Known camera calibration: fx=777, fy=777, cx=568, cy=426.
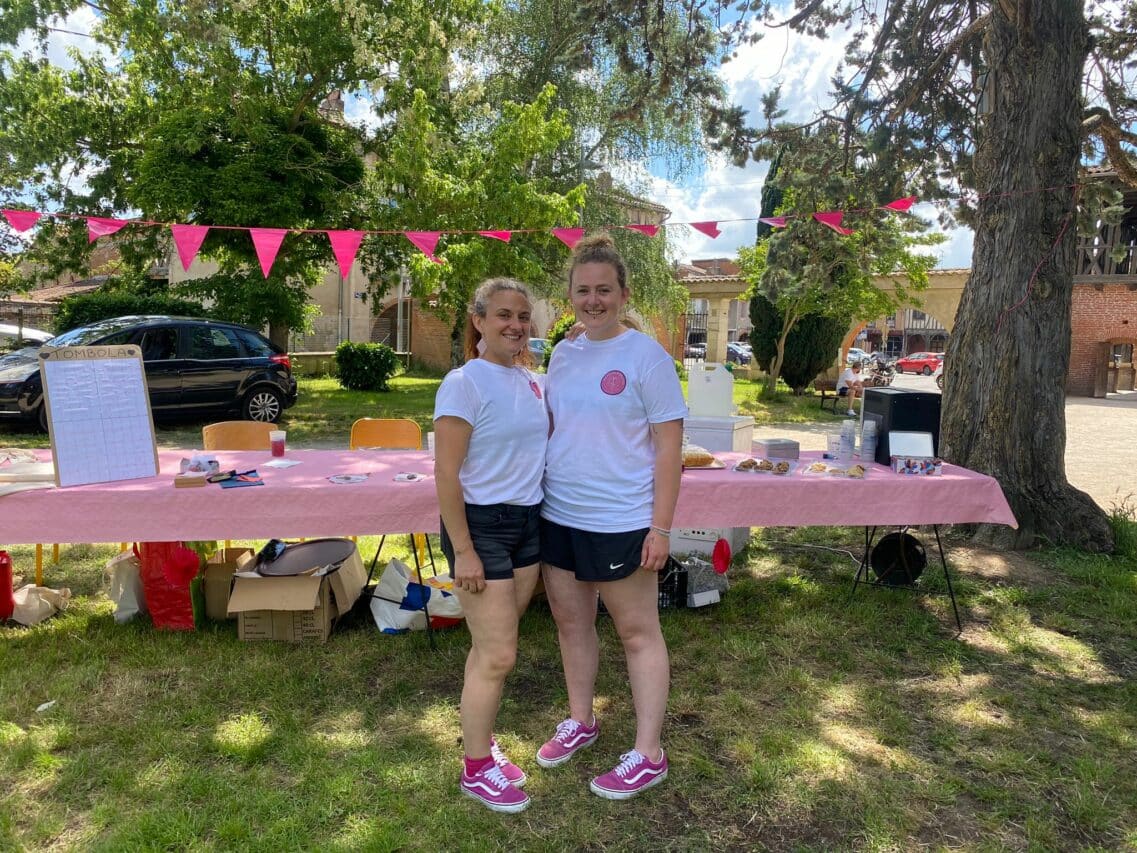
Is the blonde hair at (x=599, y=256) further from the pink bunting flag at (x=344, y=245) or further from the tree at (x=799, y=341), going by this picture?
the tree at (x=799, y=341)

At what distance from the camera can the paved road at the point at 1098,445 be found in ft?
27.1

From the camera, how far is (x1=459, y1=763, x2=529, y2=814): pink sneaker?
2.43 metres

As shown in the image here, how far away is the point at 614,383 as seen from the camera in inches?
89.3

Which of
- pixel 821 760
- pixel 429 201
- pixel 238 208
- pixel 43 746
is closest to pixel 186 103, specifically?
pixel 238 208

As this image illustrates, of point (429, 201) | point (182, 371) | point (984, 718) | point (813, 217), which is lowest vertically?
point (984, 718)

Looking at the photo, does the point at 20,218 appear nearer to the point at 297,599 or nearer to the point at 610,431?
the point at 297,599

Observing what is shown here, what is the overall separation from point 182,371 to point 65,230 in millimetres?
7629

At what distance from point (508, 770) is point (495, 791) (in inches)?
3.3

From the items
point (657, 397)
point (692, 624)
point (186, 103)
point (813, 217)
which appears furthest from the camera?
point (186, 103)

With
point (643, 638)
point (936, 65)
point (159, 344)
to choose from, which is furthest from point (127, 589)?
point (159, 344)

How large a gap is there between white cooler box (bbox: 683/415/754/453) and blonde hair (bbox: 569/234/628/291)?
Result: 2.43 m

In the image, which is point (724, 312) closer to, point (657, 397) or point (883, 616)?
point (883, 616)

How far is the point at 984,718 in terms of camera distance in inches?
124

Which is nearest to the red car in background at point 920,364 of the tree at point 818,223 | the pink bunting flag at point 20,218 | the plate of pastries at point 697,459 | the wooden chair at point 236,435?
the tree at point 818,223
